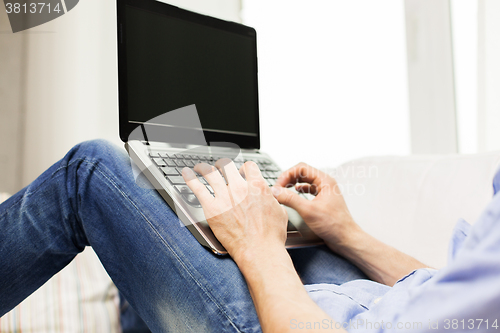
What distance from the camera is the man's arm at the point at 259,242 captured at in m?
0.36

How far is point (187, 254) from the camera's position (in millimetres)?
452

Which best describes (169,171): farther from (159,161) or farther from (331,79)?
(331,79)

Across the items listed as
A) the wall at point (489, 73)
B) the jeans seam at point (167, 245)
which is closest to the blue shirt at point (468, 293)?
the jeans seam at point (167, 245)

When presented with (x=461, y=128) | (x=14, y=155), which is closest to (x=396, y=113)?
(x=461, y=128)

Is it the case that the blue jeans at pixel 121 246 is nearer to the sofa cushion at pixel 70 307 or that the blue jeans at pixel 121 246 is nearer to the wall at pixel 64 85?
the sofa cushion at pixel 70 307

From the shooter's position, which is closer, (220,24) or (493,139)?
(220,24)

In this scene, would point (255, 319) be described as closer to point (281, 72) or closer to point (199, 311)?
point (199, 311)

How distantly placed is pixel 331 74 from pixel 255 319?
153cm

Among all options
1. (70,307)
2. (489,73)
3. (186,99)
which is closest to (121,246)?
(186,99)

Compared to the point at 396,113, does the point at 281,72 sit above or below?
above

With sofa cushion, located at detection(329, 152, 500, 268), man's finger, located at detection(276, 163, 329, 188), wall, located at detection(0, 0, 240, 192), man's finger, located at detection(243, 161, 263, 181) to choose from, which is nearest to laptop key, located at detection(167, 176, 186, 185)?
man's finger, located at detection(243, 161, 263, 181)

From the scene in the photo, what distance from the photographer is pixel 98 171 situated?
0.53 metres

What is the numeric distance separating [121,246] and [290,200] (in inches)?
11.8

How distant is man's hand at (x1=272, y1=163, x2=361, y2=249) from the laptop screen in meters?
0.15
